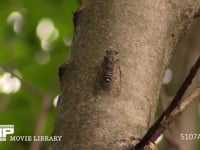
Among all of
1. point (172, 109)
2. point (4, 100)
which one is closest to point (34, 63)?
point (4, 100)

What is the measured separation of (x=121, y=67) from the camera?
2.02 ft

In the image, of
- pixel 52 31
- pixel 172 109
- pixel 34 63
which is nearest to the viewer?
pixel 172 109

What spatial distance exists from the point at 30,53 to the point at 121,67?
1460 mm

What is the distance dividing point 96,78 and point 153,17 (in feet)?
0.42

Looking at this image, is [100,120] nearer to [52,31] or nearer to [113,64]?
[113,64]

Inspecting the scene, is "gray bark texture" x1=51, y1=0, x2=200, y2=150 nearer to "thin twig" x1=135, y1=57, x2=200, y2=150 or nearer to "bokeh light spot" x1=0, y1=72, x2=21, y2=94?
"thin twig" x1=135, y1=57, x2=200, y2=150

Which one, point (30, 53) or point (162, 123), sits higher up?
point (30, 53)

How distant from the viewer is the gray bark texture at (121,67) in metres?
0.58

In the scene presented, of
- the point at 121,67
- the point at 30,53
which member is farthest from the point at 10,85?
the point at 121,67

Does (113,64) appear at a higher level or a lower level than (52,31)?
lower

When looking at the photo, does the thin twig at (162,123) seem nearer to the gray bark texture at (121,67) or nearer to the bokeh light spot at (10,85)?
the gray bark texture at (121,67)

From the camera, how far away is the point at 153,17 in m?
0.67

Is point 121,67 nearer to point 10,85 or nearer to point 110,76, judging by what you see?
point 110,76

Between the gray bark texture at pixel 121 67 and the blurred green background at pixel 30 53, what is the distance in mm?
1042
